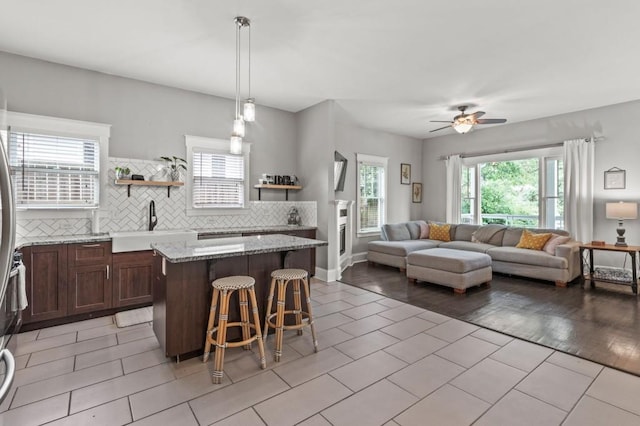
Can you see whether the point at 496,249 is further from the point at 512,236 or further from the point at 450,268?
the point at 450,268

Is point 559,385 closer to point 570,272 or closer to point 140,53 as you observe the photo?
point 570,272

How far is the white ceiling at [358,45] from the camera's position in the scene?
9.28ft

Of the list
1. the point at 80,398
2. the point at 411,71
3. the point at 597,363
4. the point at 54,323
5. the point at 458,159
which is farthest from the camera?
the point at 458,159

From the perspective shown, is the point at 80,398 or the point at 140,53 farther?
the point at 140,53

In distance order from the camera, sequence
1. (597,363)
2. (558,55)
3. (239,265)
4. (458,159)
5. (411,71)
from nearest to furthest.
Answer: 1. (597,363)
2. (239,265)
3. (558,55)
4. (411,71)
5. (458,159)

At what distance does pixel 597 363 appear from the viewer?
2549 millimetres

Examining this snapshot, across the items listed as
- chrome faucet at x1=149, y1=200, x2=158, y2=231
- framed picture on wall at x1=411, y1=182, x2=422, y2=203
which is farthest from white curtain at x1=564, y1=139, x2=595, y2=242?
chrome faucet at x1=149, y1=200, x2=158, y2=231

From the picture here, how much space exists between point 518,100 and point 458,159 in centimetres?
233

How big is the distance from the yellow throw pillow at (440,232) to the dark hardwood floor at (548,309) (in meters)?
1.53

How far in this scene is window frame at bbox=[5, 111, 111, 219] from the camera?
3.62m

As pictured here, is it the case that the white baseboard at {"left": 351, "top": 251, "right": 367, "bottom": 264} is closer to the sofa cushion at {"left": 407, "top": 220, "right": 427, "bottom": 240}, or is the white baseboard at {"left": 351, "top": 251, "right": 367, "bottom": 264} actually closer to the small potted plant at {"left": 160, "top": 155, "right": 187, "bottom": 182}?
the sofa cushion at {"left": 407, "top": 220, "right": 427, "bottom": 240}

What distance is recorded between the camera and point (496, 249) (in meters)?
5.71

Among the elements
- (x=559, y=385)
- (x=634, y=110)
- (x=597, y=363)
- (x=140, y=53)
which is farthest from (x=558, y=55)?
(x=140, y=53)

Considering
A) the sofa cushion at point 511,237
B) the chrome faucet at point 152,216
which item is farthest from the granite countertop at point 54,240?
the sofa cushion at point 511,237
